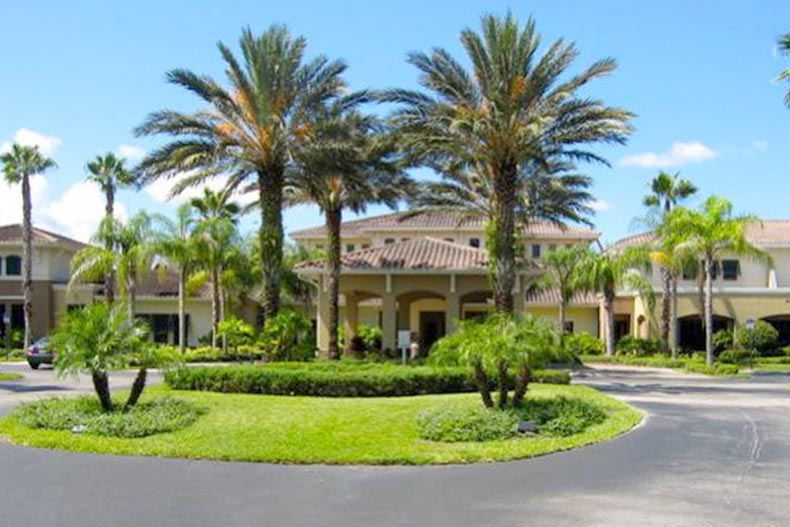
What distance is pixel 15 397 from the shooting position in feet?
73.4

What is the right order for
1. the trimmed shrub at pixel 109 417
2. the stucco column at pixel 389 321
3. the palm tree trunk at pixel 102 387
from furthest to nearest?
the stucco column at pixel 389 321 < the palm tree trunk at pixel 102 387 < the trimmed shrub at pixel 109 417

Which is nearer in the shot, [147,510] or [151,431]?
[147,510]

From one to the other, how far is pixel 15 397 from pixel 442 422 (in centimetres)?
1270

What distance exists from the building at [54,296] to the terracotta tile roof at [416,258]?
1799cm

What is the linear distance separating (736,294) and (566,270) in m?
8.70

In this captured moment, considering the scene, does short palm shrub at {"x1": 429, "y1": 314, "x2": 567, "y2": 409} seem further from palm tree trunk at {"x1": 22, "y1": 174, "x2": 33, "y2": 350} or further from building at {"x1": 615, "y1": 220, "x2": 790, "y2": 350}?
palm tree trunk at {"x1": 22, "y1": 174, "x2": 33, "y2": 350}

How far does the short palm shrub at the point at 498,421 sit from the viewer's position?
48.0 feet

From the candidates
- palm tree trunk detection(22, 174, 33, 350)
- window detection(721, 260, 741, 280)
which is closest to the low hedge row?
palm tree trunk detection(22, 174, 33, 350)

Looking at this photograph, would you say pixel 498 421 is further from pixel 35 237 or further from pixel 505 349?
pixel 35 237

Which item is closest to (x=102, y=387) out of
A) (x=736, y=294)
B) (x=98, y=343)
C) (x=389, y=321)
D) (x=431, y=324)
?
(x=98, y=343)

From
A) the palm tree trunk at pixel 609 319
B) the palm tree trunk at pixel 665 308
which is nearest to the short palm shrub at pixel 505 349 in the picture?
the palm tree trunk at pixel 665 308

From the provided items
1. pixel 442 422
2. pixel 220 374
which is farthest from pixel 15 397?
pixel 442 422

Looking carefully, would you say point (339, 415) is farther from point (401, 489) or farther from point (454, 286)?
point (454, 286)

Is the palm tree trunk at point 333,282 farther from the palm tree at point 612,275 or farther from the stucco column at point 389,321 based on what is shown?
the palm tree at point 612,275
